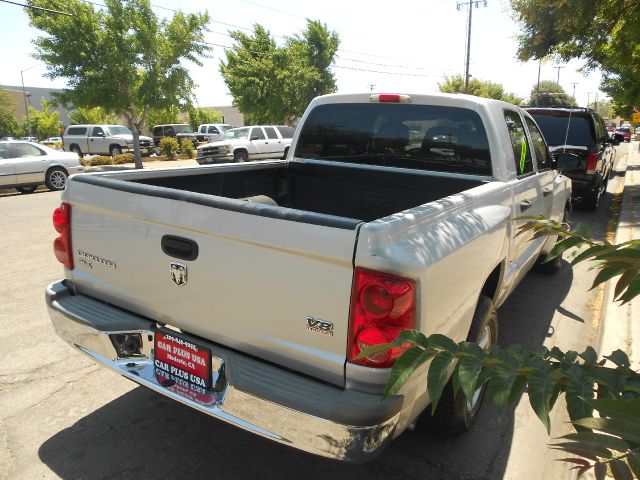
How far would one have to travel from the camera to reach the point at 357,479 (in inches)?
105

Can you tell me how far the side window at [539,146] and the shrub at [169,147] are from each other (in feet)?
84.6

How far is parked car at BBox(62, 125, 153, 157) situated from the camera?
29703mm

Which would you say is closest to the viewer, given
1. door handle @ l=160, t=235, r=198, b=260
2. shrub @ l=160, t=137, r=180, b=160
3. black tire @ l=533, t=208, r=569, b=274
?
door handle @ l=160, t=235, r=198, b=260

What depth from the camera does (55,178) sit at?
13.9 metres

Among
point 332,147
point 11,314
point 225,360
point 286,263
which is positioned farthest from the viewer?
point 11,314

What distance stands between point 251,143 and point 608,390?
69.0ft

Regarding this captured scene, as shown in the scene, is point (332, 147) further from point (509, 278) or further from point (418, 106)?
point (509, 278)

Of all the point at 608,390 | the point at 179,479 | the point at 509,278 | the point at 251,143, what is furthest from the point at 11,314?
the point at 251,143

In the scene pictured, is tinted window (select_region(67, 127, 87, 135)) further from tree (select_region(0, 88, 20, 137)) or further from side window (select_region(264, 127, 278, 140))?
tree (select_region(0, 88, 20, 137))

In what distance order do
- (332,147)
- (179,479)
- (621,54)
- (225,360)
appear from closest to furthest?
1. (225,360)
2. (179,479)
3. (332,147)
4. (621,54)

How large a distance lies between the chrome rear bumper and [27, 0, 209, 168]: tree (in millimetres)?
19351

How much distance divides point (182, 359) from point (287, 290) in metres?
0.74

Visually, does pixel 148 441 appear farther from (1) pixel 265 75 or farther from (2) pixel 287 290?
(1) pixel 265 75

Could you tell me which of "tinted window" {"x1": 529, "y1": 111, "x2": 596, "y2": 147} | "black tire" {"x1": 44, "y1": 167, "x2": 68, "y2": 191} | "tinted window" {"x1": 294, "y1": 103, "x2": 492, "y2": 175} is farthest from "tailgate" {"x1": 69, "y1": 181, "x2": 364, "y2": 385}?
"black tire" {"x1": 44, "y1": 167, "x2": 68, "y2": 191}
